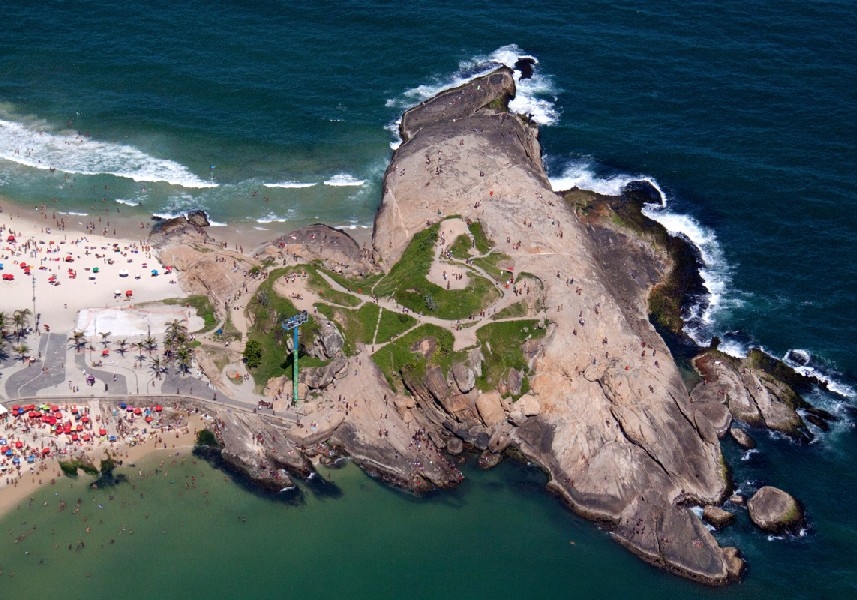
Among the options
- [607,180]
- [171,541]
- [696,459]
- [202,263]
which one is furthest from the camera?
[607,180]

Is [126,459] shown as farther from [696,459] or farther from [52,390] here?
[696,459]

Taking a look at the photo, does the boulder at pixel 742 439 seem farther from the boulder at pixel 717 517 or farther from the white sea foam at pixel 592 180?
the white sea foam at pixel 592 180

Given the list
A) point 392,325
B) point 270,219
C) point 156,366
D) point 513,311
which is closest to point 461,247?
point 513,311

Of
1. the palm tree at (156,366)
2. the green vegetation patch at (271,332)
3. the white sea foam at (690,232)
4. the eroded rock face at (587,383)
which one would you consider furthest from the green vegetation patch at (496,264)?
the palm tree at (156,366)

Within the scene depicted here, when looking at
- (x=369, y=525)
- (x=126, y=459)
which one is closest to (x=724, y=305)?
(x=369, y=525)

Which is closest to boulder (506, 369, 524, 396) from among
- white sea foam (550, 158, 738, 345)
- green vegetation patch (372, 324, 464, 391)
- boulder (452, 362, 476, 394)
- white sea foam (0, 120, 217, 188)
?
boulder (452, 362, 476, 394)

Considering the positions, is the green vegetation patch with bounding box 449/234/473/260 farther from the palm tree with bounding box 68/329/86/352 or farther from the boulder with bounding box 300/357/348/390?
the palm tree with bounding box 68/329/86/352
